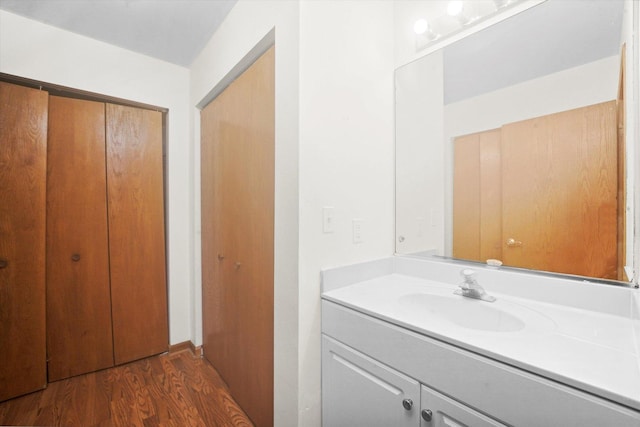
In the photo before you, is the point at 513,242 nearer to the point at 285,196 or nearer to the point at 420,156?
the point at 420,156

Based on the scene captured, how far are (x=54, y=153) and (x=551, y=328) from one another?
9.10 ft

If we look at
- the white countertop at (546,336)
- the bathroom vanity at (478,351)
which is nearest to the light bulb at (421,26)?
the bathroom vanity at (478,351)

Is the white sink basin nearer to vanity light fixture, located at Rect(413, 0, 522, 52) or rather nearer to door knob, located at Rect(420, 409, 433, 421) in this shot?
door knob, located at Rect(420, 409, 433, 421)

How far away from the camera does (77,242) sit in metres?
1.89

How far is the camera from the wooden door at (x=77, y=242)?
1822 millimetres

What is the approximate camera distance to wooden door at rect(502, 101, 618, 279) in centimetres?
93

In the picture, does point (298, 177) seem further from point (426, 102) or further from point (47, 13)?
point (47, 13)

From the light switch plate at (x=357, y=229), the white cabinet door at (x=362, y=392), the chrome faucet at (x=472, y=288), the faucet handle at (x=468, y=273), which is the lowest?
the white cabinet door at (x=362, y=392)

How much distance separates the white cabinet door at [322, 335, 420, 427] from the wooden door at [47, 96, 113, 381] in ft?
6.00

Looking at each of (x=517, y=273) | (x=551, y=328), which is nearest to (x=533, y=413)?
(x=551, y=328)

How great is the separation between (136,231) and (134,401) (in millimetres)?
1141

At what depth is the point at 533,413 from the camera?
0.61 m

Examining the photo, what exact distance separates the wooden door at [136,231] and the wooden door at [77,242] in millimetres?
56

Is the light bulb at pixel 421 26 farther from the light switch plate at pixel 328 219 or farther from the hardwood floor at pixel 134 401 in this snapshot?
the hardwood floor at pixel 134 401
